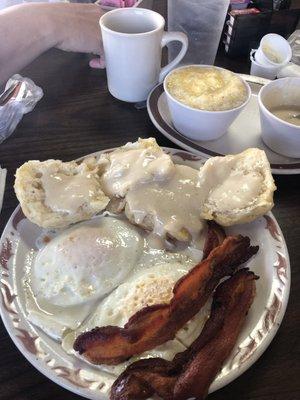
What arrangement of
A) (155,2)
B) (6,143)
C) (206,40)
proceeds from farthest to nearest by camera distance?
(155,2), (206,40), (6,143)

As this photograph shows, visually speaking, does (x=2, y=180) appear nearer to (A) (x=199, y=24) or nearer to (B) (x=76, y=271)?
(B) (x=76, y=271)

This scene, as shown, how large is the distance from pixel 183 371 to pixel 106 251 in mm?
308

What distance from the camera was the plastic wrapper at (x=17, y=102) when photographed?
1240 millimetres

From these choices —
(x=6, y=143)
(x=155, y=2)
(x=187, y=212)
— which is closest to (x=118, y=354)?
(x=187, y=212)

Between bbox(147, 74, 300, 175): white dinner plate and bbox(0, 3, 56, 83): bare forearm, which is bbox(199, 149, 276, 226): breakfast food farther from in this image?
bbox(0, 3, 56, 83): bare forearm

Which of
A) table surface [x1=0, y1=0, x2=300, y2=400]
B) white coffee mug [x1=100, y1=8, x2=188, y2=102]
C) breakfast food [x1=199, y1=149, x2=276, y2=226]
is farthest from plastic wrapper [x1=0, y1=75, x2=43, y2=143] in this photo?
breakfast food [x1=199, y1=149, x2=276, y2=226]

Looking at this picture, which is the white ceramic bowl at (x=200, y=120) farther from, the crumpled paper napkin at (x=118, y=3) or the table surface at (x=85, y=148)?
the crumpled paper napkin at (x=118, y=3)

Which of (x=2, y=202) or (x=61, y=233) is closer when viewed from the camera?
(x=61, y=233)

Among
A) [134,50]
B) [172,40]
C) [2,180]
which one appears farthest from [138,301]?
[172,40]

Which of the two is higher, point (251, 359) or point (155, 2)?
point (155, 2)

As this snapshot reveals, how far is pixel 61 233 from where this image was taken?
926mm

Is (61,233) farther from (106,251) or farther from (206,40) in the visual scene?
(206,40)

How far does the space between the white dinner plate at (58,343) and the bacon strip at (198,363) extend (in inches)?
1.0

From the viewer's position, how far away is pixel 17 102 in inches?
50.4
